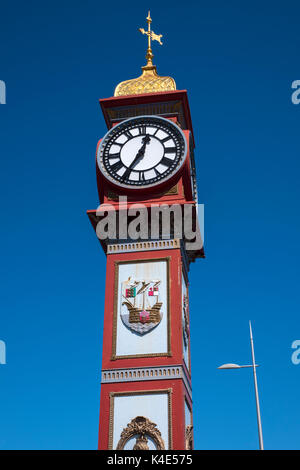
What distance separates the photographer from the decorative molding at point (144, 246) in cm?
2491

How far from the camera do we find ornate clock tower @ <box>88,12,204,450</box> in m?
21.8

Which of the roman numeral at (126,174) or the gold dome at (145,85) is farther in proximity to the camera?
the gold dome at (145,85)

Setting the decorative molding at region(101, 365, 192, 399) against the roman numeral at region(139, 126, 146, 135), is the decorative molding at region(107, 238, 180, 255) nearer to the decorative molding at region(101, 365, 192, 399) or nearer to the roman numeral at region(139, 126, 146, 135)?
the decorative molding at region(101, 365, 192, 399)

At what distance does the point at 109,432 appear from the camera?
21.5m

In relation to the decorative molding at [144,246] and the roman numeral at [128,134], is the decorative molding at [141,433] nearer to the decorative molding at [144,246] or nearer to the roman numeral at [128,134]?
the decorative molding at [144,246]

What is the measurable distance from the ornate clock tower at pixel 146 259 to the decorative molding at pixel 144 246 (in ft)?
0.14

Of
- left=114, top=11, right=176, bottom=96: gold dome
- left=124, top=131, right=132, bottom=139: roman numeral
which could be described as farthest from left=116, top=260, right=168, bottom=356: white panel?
left=114, top=11, right=176, bottom=96: gold dome

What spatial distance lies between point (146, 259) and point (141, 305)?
2047 mm

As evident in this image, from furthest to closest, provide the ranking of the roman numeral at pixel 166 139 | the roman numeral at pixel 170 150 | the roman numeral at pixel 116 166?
1. the roman numeral at pixel 166 139
2. the roman numeral at pixel 116 166
3. the roman numeral at pixel 170 150

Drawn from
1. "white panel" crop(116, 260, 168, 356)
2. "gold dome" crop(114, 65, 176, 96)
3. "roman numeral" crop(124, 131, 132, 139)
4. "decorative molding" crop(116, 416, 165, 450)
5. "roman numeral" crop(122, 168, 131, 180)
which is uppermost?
"gold dome" crop(114, 65, 176, 96)

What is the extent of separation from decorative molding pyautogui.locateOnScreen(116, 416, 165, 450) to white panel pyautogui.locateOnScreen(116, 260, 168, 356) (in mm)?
2585

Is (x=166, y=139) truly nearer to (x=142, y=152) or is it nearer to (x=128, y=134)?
(x=142, y=152)

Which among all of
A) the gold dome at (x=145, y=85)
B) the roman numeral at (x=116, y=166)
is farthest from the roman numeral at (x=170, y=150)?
the gold dome at (x=145, y=85)
